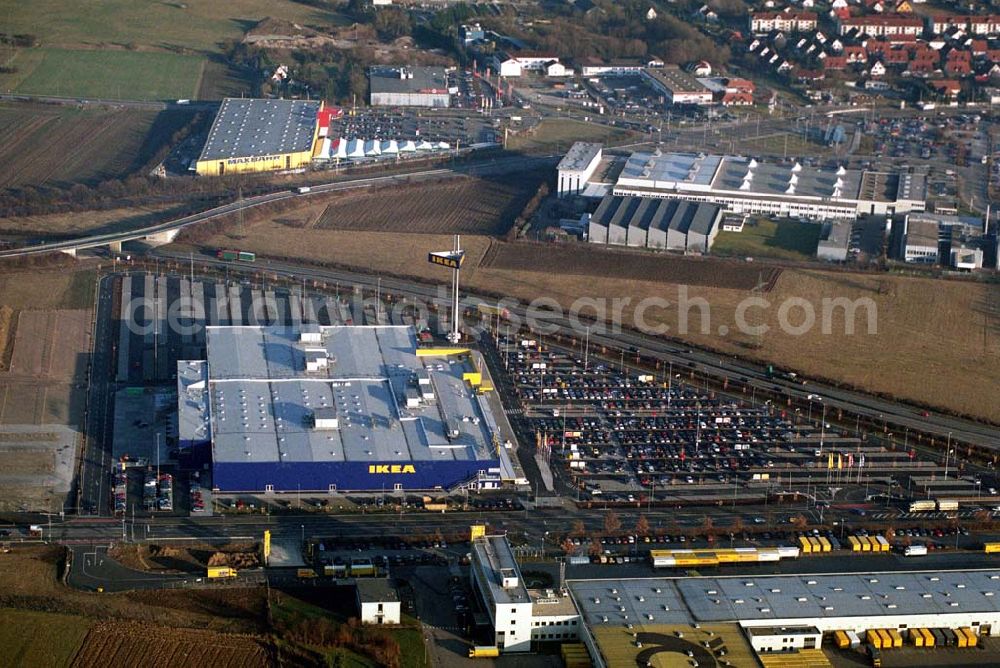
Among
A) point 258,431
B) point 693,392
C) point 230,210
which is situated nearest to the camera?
point 258,431

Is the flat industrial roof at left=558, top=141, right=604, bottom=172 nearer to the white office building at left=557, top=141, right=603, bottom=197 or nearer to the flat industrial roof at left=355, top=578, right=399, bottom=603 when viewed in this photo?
the white office building at left=557, top=141, right=603, bottom=197

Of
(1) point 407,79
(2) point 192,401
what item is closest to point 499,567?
(2) point 192,401

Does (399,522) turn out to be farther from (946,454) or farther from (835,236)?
(835,236)

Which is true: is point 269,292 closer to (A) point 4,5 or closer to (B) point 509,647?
(B) point 509,647

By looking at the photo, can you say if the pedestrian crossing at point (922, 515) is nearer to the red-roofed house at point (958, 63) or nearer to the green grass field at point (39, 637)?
the green grass field at point (39, 637)

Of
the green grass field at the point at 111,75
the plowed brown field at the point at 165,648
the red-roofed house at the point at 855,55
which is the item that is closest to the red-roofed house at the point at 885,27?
the red-roofed house at the point at 855,55

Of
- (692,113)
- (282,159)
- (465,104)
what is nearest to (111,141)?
(282,159)
